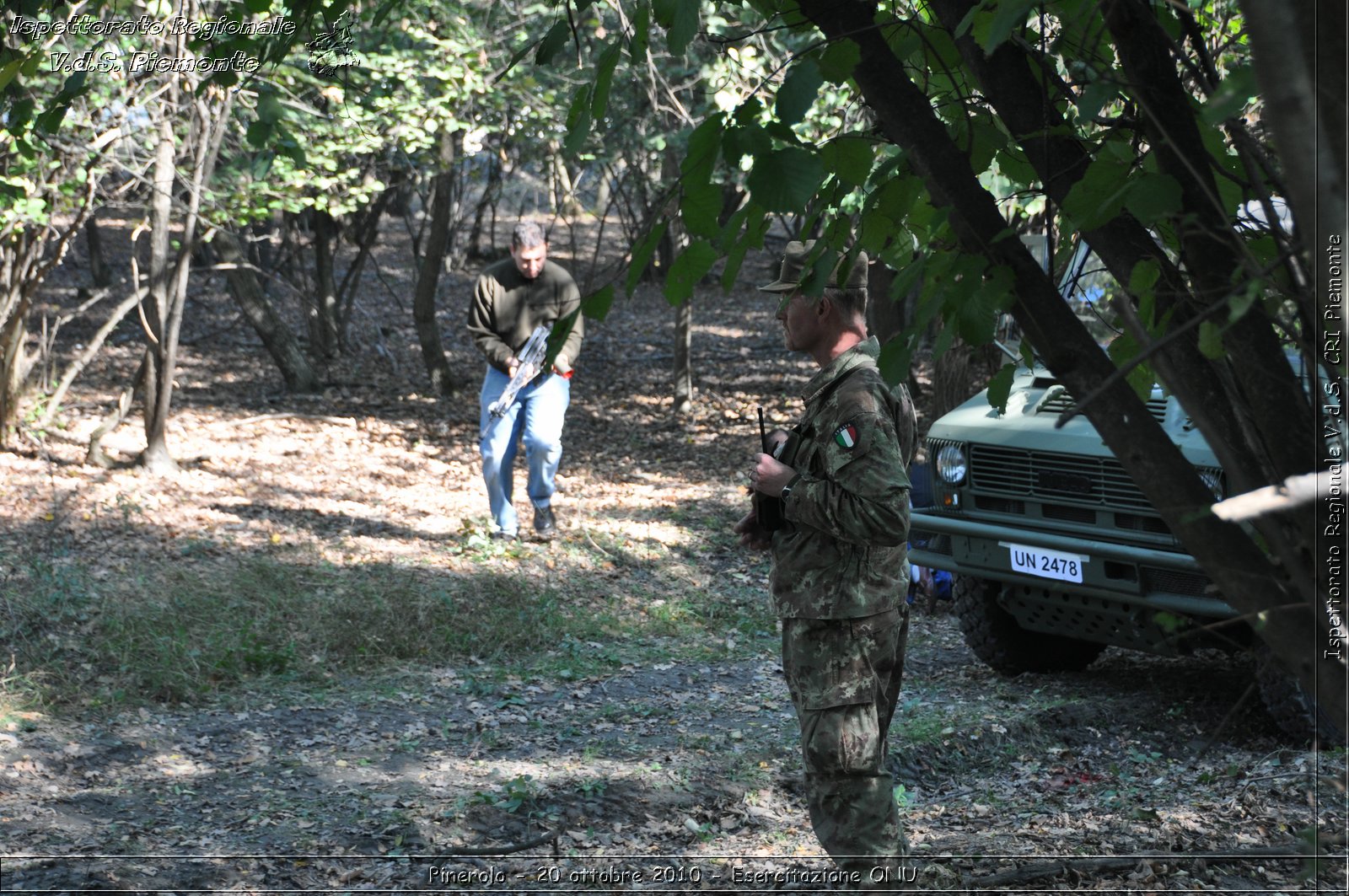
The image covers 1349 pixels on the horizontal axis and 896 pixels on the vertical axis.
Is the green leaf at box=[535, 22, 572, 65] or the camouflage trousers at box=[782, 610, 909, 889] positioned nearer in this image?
the green leaf at box=[535, 22, 572, 65]

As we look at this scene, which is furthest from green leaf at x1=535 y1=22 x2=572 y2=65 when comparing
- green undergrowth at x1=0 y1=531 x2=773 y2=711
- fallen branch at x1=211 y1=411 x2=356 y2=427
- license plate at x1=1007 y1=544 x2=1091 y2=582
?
fallen branch at x1=211 y1=411 x2=356 y2=427

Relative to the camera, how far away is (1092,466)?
5.38 metres

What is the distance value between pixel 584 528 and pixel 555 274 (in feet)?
6.20

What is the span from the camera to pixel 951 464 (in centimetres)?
596

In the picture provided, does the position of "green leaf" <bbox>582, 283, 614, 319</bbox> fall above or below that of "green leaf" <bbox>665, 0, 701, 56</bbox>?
below

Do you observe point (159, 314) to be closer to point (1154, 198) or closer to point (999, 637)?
point (999, 637)

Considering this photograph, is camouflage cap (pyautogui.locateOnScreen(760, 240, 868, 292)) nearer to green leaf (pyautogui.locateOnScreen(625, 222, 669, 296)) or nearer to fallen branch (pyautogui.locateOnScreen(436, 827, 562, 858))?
green leaf (pyautogui.locateOnScreen(625, 222, 669, 296))

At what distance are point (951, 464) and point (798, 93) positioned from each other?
13.2 ft

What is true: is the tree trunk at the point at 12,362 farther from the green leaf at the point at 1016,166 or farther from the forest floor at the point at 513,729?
the green leaf at the point at 1016,166

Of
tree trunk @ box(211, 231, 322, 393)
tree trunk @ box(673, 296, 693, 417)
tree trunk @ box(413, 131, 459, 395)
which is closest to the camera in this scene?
tree trunk @ box(211, 231, 322, 393)

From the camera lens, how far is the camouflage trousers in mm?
3418

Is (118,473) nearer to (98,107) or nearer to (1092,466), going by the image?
(98,107)

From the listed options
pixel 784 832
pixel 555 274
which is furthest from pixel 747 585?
pixel 784 832

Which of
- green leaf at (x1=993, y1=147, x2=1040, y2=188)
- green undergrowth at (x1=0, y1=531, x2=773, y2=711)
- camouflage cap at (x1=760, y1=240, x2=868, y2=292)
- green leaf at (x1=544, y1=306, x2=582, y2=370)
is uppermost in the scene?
green leaf at (x1=993, y1=147, x2=1040, y2=188)
